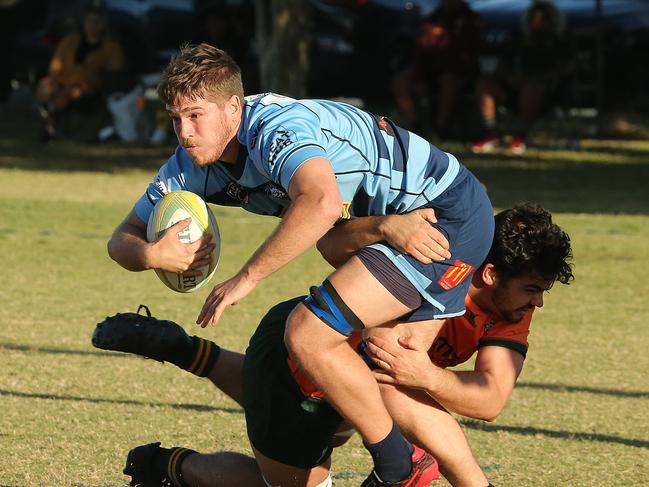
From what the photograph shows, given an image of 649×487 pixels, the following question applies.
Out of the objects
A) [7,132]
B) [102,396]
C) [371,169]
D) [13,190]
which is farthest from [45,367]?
[7,132]

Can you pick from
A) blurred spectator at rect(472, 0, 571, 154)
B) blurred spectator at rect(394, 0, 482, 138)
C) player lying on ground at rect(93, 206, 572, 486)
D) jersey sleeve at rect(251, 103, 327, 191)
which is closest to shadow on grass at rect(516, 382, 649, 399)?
player lying on ground at rect(93, 206, 572, 486)

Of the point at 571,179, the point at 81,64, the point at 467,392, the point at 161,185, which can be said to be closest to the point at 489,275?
the point at 467,392

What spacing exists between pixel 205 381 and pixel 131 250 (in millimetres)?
2214

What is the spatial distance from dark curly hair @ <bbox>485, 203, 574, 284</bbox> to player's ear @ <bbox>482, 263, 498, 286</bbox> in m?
0.02

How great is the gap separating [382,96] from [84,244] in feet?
35.8

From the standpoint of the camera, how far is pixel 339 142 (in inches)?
177

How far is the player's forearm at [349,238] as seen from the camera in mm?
4617

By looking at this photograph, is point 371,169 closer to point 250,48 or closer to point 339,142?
point 339,142

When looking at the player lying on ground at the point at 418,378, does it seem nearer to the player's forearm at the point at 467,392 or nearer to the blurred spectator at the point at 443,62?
the player's forearm at the point at 467,392

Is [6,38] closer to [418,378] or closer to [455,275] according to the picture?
[455,275]

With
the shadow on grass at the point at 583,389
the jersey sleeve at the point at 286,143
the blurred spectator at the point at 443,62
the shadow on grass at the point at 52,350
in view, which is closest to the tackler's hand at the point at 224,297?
the jersey sleeve at the point at 286,143

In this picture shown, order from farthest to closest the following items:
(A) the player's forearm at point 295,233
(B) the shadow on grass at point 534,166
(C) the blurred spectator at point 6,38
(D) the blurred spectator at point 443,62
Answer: (C) the blurred spectator at point 6,38 → (D) the blurred spectator at point 443,62 → (B) the shadow on grass at point 534,166 → (A) the player's forearm at point 295,233

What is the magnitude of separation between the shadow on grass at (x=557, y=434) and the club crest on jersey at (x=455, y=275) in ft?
4.86

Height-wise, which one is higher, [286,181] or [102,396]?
[286,181]
